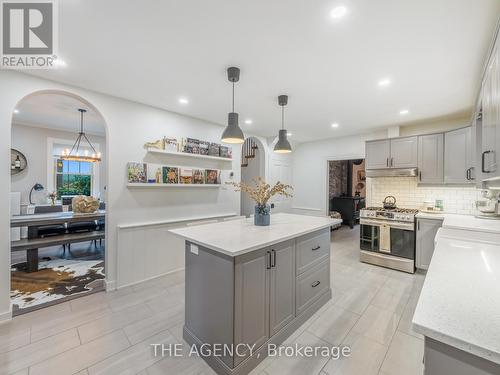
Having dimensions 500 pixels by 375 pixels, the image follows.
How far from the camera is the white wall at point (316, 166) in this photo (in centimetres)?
511

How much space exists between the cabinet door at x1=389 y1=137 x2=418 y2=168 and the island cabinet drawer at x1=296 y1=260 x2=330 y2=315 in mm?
2563

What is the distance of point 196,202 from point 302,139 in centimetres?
322

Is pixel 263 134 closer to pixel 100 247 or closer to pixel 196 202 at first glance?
pixel 196 202

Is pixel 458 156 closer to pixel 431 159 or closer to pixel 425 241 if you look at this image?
pixel 431 159

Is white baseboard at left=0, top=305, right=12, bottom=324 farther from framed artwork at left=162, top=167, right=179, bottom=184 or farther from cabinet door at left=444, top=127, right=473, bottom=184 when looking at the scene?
cabinet door at left=444, top=127, right=473, bottom=184

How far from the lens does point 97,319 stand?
231 cm

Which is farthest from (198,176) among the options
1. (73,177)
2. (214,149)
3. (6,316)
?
(73,177)

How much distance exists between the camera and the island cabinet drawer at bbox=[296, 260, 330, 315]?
2227mm

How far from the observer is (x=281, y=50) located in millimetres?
1979

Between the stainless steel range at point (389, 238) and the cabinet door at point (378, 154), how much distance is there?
0.84 m

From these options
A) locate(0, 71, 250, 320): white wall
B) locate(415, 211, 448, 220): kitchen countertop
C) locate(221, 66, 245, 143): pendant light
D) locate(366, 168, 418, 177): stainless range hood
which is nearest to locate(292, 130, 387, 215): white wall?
locate(366, 168, 418, 177): stainless range hood

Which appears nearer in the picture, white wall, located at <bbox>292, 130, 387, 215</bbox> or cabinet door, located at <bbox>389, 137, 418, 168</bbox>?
cabinet door, located at <bbox>389, 137, 418, 168</bbox>

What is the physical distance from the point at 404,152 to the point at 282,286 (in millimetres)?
3487

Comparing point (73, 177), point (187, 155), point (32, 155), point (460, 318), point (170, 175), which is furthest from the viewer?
point (73, 177)
